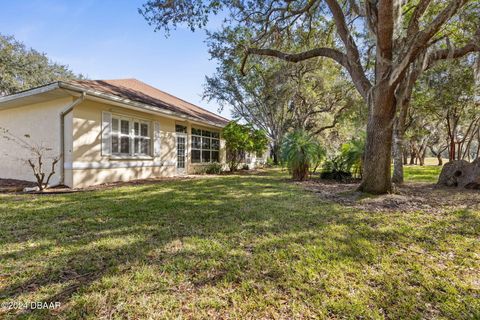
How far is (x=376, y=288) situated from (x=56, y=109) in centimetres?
929

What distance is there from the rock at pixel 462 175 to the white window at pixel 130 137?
34.1ft

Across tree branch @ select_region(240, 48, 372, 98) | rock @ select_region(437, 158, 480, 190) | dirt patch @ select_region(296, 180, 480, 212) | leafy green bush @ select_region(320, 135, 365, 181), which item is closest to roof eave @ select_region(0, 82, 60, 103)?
tree branch @ select_region(240, 48, 372, 98)

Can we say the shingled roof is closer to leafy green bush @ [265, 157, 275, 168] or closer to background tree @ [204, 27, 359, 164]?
background tree @ [204, 27, 359, 164]

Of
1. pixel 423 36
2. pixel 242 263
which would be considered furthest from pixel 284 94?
pixel 242 263

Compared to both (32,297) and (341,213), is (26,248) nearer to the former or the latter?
(32,297)

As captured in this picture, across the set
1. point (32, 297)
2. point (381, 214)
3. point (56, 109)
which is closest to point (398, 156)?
point (381, 214)

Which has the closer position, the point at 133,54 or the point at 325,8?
the point at 325,8

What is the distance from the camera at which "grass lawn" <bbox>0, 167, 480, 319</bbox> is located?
5.97 ft

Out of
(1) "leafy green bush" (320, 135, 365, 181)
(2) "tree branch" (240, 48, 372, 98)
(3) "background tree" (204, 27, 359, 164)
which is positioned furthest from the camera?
(3) "background tree" (204, 27, 359, 164)

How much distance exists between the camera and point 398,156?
773 cm

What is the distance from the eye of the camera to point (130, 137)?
8852 mm

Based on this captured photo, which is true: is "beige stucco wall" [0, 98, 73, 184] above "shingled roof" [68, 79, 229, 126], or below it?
below

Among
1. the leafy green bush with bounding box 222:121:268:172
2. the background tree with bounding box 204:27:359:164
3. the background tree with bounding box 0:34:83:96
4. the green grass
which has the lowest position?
the green grass

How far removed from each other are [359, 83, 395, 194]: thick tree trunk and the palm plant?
2754mm
